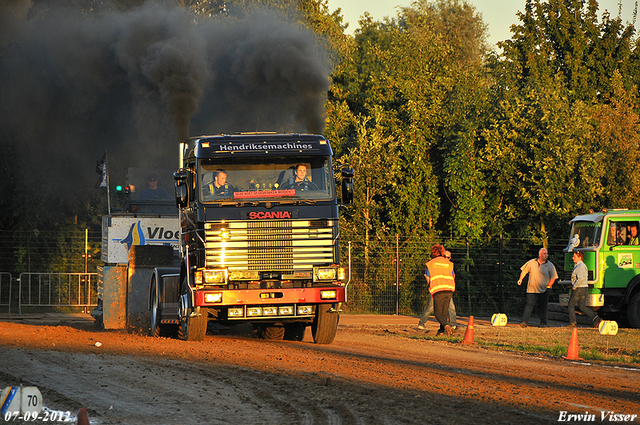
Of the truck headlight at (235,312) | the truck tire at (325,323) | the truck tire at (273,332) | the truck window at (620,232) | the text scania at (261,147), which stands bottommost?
the truck tire at (273,332)

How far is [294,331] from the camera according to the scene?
14742mm

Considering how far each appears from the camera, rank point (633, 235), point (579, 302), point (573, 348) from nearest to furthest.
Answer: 1. point (573, 348)
2. point (579, 302)
3. point (633, 235)

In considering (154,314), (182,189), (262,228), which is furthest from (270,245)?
(154,314)

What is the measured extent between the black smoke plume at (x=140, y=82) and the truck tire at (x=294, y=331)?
7.87 m

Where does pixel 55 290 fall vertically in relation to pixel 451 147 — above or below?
below

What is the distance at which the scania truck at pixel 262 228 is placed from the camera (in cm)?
1197

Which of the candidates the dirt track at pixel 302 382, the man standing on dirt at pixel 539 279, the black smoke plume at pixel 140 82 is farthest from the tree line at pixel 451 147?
the dirt track at pixel 302 382

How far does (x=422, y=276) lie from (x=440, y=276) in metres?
8.48

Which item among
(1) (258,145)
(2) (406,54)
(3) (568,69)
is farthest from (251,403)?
(3) (568,69)

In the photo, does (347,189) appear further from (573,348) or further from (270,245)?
(573,348)

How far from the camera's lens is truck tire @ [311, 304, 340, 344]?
1283cm

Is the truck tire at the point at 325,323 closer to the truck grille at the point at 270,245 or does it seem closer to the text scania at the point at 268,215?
the truck grille at the point at 270,245

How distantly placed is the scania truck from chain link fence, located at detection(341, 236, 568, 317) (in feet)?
35.0

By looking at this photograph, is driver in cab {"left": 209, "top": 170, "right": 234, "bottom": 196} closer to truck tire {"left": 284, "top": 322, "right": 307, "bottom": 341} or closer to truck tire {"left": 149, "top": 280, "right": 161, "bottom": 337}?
truck tire {"left": 149, "top": 280, "right": 161, "bottom": 337}
